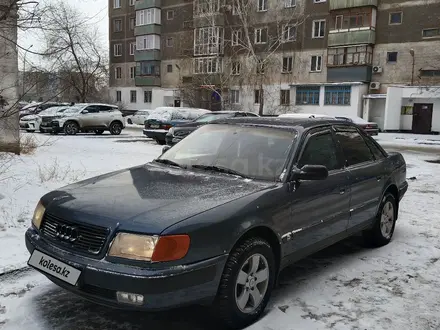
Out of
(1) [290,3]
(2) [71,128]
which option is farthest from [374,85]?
(2) [71,128]

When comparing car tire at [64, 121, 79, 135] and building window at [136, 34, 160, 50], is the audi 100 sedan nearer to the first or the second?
car tire at [64, 121, 79, 135]

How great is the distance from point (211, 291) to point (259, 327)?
23.0 inches

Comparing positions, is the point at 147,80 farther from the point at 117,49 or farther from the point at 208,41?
the point at 208,41

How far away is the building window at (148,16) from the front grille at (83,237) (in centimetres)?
4526

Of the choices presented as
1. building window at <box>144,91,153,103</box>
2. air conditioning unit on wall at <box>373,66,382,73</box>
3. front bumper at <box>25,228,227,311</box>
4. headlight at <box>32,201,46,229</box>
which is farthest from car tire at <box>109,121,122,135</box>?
building window at <box>144,91,153,103</box>

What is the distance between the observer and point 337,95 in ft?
112

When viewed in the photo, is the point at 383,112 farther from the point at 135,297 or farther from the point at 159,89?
the point at 135,297

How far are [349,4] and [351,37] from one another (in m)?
2.48

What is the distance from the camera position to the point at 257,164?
3934 mm

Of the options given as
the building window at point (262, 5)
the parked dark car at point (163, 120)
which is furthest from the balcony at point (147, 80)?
the parked dark car at point (163, 120)

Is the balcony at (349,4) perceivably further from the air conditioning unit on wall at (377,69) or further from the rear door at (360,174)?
the rear door at (360,174)

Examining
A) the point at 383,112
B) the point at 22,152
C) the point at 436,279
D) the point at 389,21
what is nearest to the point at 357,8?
the point at 389,21

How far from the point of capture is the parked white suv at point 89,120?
20562 millimetres

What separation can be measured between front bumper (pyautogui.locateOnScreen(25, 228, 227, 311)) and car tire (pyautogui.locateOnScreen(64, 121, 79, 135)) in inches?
742
